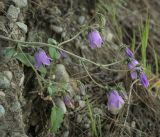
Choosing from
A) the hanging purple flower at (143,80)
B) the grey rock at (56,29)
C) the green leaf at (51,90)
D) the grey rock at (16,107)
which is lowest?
the grey rock at (16,107)

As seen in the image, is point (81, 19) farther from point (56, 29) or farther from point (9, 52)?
point (9, 52)

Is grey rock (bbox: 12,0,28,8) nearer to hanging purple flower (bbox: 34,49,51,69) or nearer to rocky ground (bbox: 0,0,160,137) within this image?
rocky ground (bbox: 0,0,160,137)

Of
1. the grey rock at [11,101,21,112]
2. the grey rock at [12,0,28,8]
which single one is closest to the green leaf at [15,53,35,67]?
the grey rock at [11,101,21,112]

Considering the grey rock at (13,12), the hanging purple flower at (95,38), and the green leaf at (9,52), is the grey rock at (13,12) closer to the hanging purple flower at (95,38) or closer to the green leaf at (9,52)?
the green leaf at (9,52)

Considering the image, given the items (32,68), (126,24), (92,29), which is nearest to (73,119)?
(32,68)

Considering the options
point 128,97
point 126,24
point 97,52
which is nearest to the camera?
point 128,97

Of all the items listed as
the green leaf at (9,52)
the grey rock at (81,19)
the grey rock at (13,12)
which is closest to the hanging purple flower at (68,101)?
the green leaf at (9,52)

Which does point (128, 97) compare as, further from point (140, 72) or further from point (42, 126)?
point (42, 126)

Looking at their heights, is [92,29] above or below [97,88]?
above
